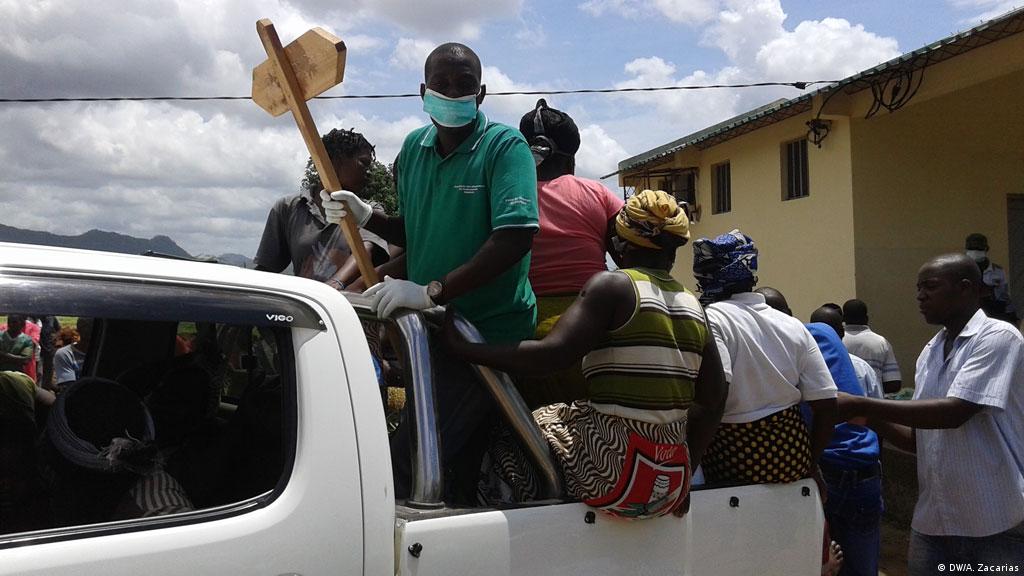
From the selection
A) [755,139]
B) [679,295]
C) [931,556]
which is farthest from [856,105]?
[679,295]

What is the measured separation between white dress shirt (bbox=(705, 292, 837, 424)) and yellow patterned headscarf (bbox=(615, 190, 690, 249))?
0.50 metres

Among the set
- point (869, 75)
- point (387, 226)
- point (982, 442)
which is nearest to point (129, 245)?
point (387, 226)

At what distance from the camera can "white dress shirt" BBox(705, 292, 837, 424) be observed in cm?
290

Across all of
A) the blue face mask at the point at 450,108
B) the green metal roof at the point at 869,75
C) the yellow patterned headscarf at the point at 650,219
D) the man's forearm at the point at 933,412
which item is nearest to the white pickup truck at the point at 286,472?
the yellow patterned headscarf at the point at 650,219

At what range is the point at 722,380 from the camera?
8.54 ft

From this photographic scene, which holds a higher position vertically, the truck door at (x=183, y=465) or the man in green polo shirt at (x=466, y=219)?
the man in green polo shirt at (x=466, y=219)

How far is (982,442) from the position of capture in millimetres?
3031

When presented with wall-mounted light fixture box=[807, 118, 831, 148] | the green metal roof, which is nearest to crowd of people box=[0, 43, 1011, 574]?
the green metal roof

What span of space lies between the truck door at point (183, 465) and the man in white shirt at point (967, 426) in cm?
200

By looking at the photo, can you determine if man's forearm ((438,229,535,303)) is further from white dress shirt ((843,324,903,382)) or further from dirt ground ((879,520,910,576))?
dirt ground ((879,520,910,576))

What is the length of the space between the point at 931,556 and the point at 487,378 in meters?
1.98

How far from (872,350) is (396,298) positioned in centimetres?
478

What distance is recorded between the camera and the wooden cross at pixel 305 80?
2.52 m

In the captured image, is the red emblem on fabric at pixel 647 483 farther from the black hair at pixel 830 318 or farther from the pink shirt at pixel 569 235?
the black hair at pixel 830 318
